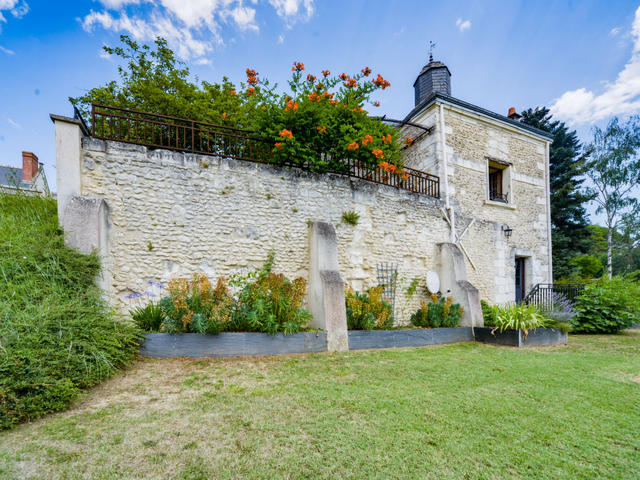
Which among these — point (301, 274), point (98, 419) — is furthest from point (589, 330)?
point (98, 419)

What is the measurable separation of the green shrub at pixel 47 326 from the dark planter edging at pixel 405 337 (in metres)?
3.51

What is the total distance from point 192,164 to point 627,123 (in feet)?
68.1

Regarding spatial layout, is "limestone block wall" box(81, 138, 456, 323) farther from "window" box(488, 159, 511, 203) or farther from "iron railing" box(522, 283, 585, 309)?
"iron railing" box(522, 283, 585, 309)

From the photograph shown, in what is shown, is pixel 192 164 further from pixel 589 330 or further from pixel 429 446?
pixel 589 330

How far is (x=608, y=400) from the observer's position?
115 inches

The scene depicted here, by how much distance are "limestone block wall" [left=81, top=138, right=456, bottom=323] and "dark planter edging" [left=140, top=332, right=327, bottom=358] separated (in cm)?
137

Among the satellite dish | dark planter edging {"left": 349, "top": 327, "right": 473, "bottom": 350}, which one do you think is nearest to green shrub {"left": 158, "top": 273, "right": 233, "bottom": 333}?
dark planter edging {"left": 349, "top": 327, "right": 473, "bottom": 350}

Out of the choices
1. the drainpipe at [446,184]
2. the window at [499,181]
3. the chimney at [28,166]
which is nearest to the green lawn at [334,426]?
the drainpipe at [446,184]

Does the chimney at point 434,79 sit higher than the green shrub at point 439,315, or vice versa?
the chimney at point 434,79

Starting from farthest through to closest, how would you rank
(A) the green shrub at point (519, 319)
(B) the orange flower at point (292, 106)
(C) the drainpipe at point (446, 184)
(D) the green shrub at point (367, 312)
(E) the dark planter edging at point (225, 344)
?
1. (C) the drainpipe at point (446, 184)
2. (A) the green shrub at point (519, 319)
3. (B) the orange flower at point (292, 106)
4. (D) the green shrub at point (367, 312)
5. (E) the dark planter edging at point (225, 344)

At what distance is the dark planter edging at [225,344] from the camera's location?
396 centimetres

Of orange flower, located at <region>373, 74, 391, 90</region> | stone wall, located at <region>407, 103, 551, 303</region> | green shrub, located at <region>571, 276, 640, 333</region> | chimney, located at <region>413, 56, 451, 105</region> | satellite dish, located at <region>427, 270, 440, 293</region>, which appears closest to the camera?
orange flower, located at <region>373, 74, 391, 90</region>

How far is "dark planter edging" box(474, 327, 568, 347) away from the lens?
5.82 metres

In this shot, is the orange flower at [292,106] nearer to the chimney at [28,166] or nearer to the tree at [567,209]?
the chimney at [28,166]
